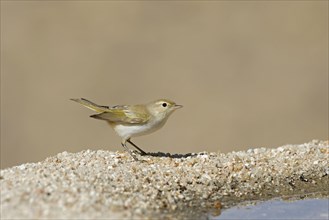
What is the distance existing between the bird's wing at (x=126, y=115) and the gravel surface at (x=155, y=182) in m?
0.47

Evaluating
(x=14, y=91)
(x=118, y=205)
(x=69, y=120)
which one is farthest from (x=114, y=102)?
(x=118, y=205)

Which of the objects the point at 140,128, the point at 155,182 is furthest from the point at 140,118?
the point at 155,182

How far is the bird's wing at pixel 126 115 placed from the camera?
11.8 m

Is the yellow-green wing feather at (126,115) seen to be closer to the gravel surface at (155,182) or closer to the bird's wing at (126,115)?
the bird's wing at (126,115)

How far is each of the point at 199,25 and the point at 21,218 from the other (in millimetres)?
22429

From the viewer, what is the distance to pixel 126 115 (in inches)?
468

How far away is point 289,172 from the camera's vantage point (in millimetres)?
11164

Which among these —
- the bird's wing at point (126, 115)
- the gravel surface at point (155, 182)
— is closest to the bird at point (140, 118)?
the bird's wing at point (126, 115)

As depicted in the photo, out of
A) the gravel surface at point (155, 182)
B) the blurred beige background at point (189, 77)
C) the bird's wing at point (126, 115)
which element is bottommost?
the gravel surface at point (155, 182)

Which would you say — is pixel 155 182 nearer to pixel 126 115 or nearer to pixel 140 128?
pixel 140 128

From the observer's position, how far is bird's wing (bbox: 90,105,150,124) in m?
11.8

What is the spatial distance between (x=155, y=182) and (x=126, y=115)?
1.89 meters

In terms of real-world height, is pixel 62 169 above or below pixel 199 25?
below

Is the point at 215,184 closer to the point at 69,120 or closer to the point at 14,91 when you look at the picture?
the point at 69,120
